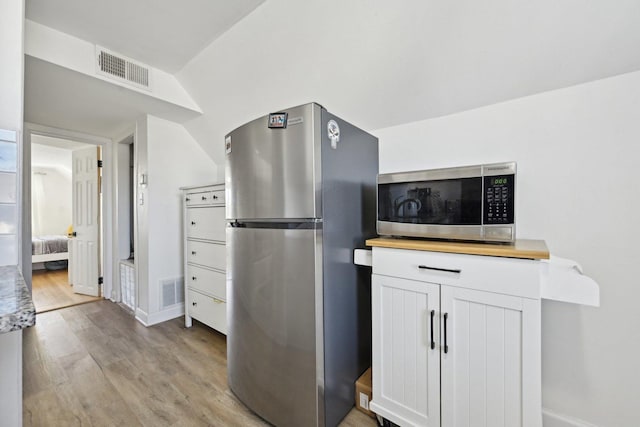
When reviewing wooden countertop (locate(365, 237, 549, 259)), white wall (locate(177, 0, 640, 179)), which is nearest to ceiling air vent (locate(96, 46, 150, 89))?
white wall (locate(177, 0, 640, 179))

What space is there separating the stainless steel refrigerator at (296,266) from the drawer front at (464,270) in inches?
10.7

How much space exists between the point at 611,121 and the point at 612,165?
0.20 m

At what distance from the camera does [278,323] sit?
1.32m

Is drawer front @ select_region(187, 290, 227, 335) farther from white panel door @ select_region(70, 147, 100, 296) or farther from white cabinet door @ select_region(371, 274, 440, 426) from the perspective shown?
white panel door @ select_region(70, 147, 100, 296)

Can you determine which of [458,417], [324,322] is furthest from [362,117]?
[458,417]

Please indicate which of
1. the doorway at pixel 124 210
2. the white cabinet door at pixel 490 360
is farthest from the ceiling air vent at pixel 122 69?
the white cabinet door at pixel 490 360

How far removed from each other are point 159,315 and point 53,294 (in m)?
2.21

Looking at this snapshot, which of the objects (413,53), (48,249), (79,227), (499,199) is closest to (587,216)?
(499,199)

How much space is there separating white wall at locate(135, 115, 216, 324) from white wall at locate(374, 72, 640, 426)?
9.77 ft

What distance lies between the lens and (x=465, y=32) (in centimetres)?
127

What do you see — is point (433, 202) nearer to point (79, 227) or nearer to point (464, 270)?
point (464, 270)

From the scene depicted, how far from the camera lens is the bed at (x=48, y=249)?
4953mm

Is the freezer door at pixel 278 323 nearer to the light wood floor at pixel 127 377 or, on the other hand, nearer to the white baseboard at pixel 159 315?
the light wood floor at pixel 127 377

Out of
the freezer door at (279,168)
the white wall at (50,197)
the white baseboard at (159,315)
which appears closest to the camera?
the freezer door at (279,168)
